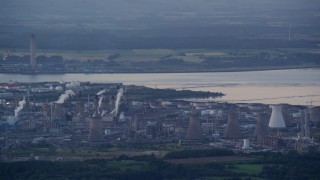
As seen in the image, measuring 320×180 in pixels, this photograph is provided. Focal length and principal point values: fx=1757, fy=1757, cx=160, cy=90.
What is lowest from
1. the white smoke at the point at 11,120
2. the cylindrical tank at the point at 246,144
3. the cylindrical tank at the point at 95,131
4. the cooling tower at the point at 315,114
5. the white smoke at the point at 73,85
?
the cylindrical tank at the point at 246,144

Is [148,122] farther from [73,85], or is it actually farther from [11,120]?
[73,85]

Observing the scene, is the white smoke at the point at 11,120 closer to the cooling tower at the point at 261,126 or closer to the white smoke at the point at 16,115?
the white smoke at the point at 16,115

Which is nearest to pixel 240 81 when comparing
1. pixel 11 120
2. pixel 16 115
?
pixel 16 115

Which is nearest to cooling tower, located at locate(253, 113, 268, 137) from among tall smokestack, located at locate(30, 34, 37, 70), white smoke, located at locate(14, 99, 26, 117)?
white smoke, located at locate(14, 99, 26, 117)

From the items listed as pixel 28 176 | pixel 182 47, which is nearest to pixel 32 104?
pixel 28 176

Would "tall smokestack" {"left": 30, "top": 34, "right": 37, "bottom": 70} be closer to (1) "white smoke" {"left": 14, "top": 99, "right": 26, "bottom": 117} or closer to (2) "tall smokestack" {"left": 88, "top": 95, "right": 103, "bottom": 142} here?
(1) "white smoke" {"left": 14, "top": 99, "right": 26, "bottom": 117}

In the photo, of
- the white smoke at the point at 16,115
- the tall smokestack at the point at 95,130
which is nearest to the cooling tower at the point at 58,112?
the white smoke at the point at 16,115

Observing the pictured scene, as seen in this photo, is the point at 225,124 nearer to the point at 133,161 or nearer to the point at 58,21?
the point at 133,161
